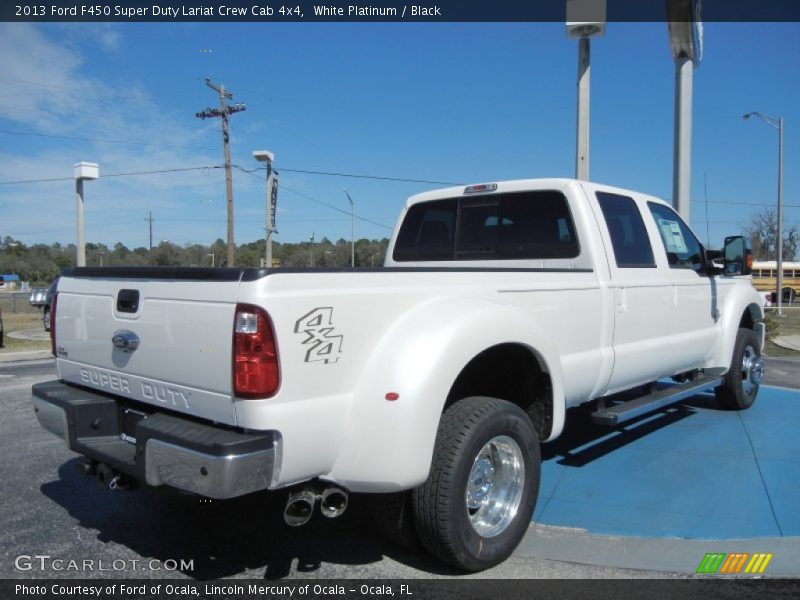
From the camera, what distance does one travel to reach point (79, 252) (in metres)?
19.0

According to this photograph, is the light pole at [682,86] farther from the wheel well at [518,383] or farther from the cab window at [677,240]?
the wheel well at [518,383]

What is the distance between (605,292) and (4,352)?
1310 cm

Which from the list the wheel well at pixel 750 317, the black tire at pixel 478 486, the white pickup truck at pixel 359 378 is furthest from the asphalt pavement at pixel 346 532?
the wheel well at pixel 750 317

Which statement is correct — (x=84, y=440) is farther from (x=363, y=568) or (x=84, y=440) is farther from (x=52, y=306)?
(x=363, y=568)

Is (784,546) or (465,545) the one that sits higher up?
(465,545)

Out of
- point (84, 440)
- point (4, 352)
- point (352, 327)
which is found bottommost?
point (4, 352)

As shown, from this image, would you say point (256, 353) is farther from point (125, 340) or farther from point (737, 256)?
point (737, 256)

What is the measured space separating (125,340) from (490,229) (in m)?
2.94

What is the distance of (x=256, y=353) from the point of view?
8.41ft

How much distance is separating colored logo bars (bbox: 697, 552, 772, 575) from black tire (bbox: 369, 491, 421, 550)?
150 cm

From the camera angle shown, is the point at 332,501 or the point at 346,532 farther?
the point at 346,532

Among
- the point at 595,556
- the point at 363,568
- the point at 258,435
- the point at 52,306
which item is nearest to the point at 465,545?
the point at 363,568

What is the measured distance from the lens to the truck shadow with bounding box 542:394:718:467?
207 inches

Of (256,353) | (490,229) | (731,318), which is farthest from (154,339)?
(731,318)
